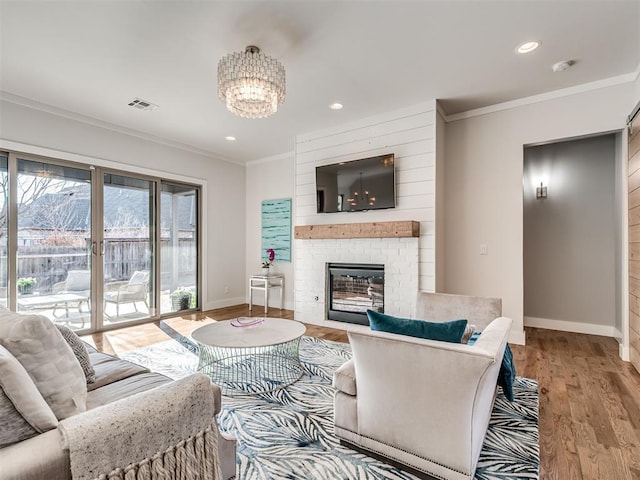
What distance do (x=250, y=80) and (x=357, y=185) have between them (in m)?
2.06

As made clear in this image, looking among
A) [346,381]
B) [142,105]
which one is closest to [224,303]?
[142,105]

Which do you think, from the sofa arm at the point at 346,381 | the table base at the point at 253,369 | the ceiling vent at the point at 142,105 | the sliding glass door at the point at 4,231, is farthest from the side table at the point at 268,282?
the sofa arm at the point at 346,381

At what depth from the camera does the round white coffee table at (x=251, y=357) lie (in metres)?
2.44

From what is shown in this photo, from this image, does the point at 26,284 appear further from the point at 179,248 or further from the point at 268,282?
the point at 268,282

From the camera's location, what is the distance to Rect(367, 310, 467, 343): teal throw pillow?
1.54 m

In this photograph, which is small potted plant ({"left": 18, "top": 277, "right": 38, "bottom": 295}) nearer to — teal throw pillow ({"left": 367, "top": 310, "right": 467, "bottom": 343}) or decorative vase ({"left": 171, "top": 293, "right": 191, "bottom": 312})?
decorative vase ({"left": 171, "top": 293, "right": 191, "bottom": 312})

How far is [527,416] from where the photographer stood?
6.93 feet

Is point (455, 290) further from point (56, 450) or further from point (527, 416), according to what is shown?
point (56, 450)

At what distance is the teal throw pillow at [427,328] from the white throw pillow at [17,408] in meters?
1.34

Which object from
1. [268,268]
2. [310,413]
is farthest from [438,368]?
[268,268]

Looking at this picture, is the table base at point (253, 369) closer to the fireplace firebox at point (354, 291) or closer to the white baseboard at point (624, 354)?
the fireplace firebox at point (354, 291)

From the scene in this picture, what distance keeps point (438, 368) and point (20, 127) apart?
4594mm

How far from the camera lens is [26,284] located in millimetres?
3582

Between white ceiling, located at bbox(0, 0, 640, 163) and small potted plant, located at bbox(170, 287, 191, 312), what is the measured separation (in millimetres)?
2662
